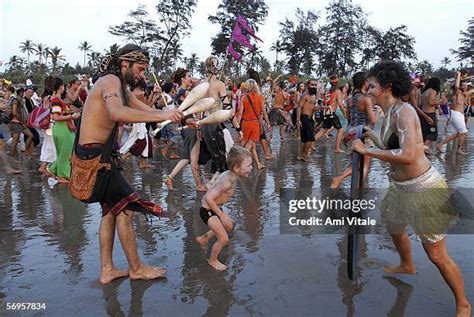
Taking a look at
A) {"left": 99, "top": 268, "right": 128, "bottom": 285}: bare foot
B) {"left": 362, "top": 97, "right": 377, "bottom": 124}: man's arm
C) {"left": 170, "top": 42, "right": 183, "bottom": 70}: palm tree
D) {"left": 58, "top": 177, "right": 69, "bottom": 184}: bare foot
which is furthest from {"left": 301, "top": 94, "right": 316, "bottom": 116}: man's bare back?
{"left": 170, "top": 42, "right": 183, "bottom": 70}: palm tree

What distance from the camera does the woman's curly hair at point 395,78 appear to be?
359 cm

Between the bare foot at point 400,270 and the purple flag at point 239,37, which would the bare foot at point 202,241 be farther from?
the purple flag at point 239,37

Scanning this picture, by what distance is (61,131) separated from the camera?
26.2 feet

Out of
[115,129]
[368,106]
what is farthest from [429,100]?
[115,129]

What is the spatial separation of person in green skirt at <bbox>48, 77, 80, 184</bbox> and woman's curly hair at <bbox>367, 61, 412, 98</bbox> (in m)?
5.53

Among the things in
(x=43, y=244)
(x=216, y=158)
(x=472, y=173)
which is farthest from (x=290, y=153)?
(x=43, y=244)

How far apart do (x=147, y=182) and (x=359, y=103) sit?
3726mm

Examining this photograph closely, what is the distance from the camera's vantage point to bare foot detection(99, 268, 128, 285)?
4.00 m

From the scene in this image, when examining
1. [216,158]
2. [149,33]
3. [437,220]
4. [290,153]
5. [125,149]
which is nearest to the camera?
[437,220]

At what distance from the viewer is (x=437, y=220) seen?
3391mm

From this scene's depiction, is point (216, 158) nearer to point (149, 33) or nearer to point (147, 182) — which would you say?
point (147, 182)

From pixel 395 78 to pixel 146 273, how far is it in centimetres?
251

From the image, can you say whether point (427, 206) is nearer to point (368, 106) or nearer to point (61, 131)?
point (368, 106)

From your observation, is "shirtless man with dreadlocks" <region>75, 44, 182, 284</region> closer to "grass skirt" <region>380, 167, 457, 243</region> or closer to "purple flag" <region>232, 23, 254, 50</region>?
"grass skirt" <region>380, 167, 457, 243</region>
